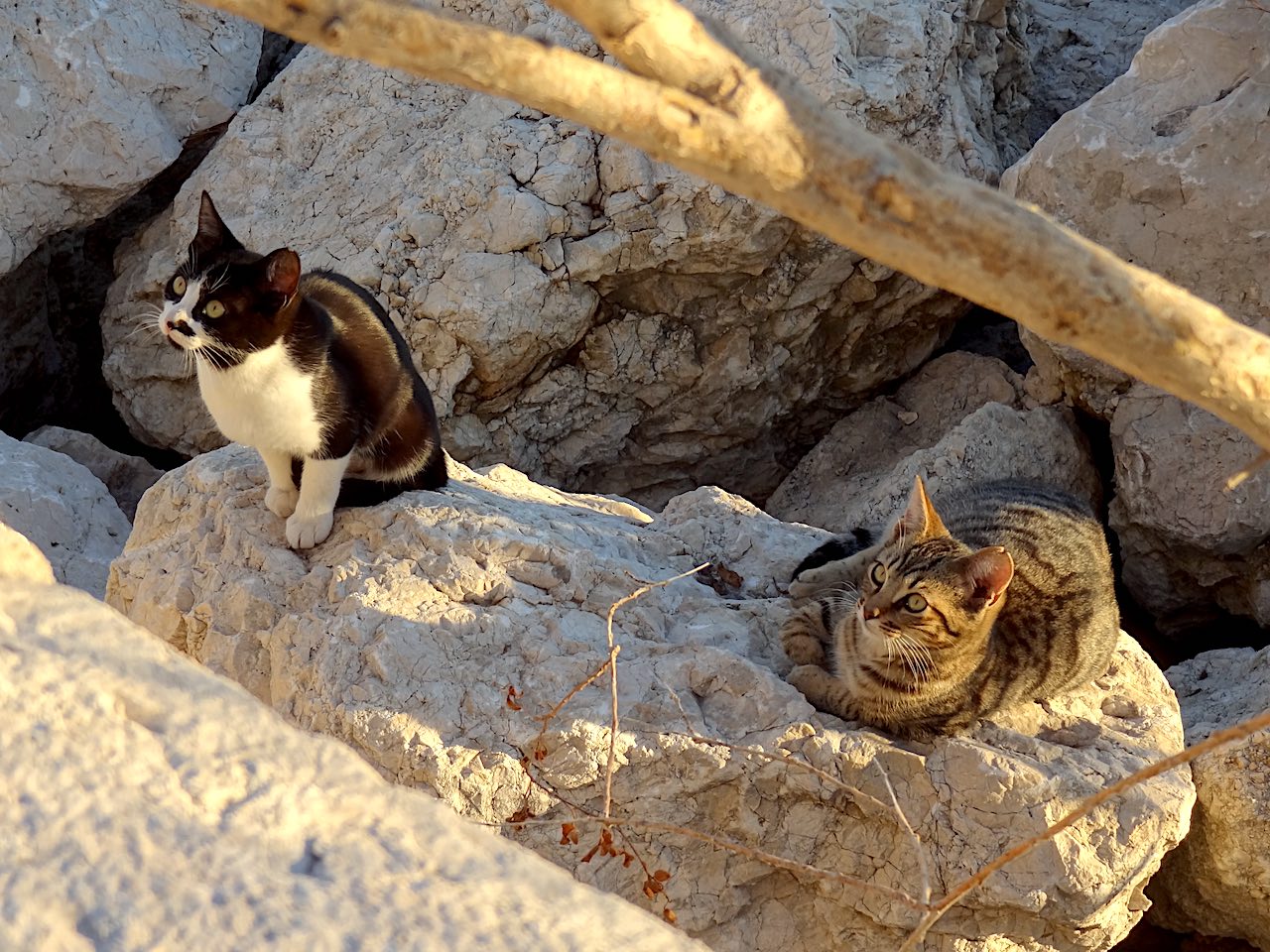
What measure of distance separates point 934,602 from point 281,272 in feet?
6.84

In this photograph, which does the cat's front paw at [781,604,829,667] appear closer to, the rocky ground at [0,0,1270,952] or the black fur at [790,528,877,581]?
the rocky ground at [0,0,1270,952]

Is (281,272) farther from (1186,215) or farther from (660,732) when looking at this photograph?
(1186,215)

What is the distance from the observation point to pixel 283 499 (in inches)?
152

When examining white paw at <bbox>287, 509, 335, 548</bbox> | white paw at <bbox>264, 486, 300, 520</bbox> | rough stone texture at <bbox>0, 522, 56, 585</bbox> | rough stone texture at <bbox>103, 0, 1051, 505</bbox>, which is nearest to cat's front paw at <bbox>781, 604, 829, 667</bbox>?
white paw at <bbox>287, 509, 335, 548</bbox>

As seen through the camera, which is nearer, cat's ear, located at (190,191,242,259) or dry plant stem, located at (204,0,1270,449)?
dry plant stem, located at (204,0,1270,449)

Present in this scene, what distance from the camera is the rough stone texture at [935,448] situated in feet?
18.3

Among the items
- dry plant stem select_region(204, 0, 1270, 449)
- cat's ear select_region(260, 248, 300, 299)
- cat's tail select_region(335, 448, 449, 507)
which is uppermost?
dry plant stem select_region(204, 0, 1270, 449)

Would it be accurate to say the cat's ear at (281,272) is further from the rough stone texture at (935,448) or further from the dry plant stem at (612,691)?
the rough stone texture at (935,448)

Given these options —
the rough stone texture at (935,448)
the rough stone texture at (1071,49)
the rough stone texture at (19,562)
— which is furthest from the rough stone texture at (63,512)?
the rough stone texture at (1071,49)

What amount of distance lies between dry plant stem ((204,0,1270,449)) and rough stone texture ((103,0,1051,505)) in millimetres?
3776

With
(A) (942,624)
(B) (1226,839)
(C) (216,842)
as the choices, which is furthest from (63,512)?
(B) (1226,839)

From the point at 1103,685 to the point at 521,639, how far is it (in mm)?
1893

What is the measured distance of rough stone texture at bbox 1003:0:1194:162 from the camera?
671 centimetres

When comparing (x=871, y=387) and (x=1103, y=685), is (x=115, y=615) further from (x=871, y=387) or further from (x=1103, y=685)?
(x=871, y=387)
